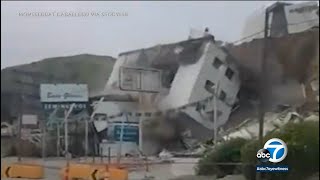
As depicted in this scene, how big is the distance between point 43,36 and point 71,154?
83cm

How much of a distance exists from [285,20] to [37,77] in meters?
1.84

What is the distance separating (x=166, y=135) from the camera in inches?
173

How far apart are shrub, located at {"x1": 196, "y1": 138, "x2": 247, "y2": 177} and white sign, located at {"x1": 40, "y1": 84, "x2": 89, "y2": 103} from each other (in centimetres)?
95

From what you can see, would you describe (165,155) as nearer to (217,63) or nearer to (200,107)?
(200,107)

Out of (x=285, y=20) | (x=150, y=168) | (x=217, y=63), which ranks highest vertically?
(x=285, y=20)

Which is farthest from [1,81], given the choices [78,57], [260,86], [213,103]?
[260,86]

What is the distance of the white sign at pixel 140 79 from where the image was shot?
4.32 m

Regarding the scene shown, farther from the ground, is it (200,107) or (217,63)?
(217,63)

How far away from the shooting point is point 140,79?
432 cm

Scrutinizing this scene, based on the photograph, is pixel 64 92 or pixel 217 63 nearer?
pixel 64 92

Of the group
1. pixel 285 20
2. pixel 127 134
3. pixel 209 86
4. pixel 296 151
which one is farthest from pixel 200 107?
pixel 285 20

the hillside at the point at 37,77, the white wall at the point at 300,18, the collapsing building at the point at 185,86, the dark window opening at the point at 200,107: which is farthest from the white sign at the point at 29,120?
the white wall at the point at 300,18

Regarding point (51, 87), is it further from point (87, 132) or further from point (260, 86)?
point (260, 86)

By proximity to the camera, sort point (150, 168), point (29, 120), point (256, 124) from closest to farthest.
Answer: point (29, 120)
point (150, 168)
point (256, 124)
